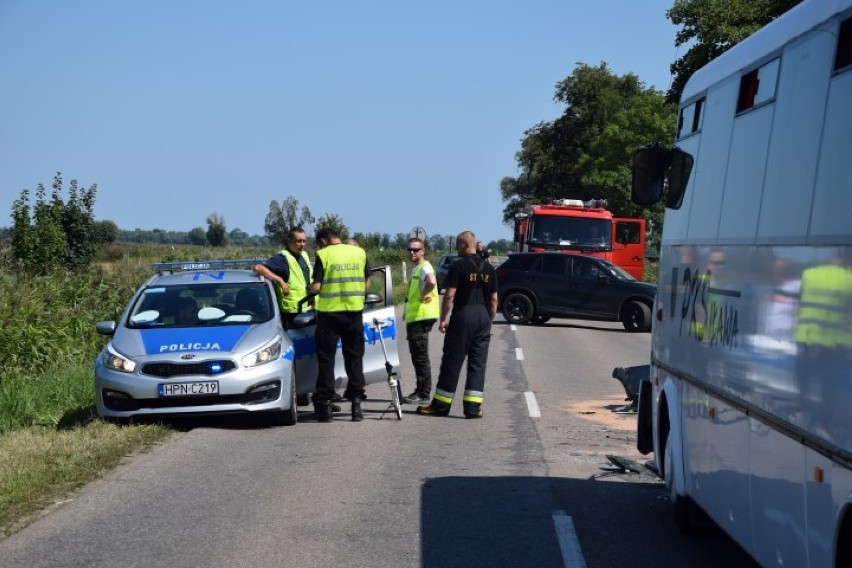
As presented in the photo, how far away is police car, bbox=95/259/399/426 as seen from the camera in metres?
12.2

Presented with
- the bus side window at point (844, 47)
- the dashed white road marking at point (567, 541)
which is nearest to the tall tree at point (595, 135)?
the dashed white road marking at point (567, 541)

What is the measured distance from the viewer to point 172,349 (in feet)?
40.5

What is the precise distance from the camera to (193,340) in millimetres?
12586

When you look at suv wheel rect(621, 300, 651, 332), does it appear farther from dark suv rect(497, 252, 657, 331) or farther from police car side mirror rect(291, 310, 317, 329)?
police car side mirror rect(291, 310, 317, 329)

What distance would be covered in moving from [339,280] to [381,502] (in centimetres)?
453

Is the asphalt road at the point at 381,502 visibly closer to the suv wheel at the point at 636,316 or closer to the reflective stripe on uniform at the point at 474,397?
the reflective stripe on uniform at the point at 474,397

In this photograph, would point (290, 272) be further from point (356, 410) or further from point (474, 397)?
point (474, 397)

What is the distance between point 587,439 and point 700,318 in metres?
5.26

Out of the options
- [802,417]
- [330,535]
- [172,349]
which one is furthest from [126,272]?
[802,417]

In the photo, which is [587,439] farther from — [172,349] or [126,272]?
[126,272]

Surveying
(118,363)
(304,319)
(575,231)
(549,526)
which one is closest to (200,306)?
(304,319)

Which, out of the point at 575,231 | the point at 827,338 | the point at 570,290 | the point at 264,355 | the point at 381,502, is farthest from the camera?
the point at 575,231

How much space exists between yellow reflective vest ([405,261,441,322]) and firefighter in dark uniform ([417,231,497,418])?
912 millimetres

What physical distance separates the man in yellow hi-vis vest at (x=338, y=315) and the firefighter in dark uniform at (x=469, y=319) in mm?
891
